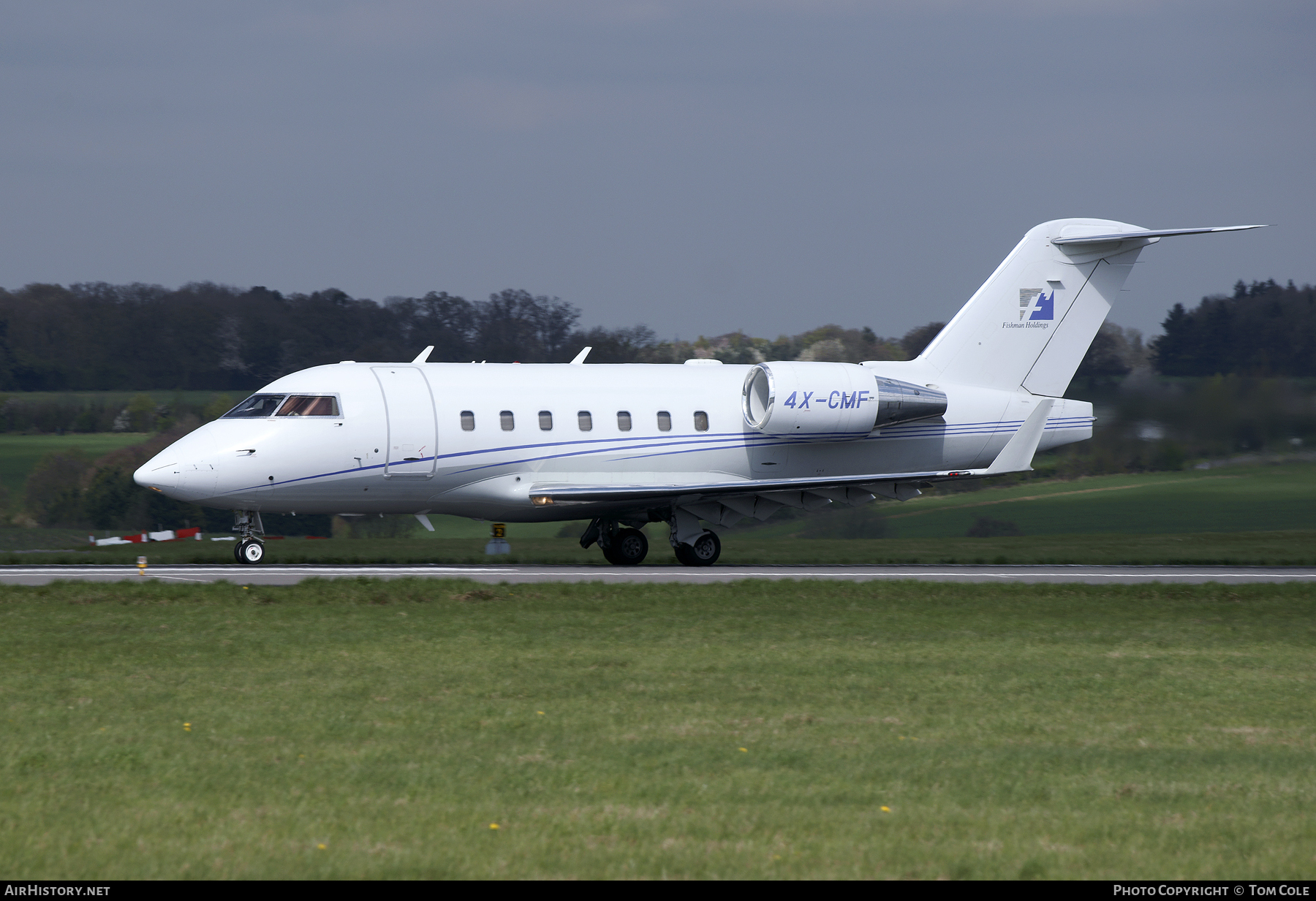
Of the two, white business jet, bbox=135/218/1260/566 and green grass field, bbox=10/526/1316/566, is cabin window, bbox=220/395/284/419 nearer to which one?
white business jet, bbox=135/218/1260/566

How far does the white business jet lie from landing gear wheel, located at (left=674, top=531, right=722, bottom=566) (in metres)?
0.06

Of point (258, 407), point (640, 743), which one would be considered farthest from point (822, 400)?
point (640, 743)

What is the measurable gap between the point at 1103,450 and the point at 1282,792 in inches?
1023

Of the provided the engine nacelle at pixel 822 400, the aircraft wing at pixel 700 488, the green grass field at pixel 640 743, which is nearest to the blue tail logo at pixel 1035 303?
the engine nacelle at pixel 822 400

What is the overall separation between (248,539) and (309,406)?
274 cm

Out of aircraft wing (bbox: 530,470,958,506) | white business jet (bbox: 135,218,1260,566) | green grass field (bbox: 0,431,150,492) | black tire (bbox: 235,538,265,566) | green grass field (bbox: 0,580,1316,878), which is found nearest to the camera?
green grass field (bbox: 0,580,1316,878)

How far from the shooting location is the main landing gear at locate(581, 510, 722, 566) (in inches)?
1064

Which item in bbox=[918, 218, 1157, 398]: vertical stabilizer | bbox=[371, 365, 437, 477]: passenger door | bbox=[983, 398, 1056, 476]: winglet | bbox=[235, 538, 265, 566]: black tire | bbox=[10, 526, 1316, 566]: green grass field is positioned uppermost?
bbox=[918, 218, 1157, 398]: vertical stabilizer

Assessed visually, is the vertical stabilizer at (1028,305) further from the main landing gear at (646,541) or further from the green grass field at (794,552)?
the main landing gear at (646,541)

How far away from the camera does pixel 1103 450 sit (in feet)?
110

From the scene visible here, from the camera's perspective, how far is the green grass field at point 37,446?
5012cm

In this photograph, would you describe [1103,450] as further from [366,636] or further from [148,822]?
[148,822]

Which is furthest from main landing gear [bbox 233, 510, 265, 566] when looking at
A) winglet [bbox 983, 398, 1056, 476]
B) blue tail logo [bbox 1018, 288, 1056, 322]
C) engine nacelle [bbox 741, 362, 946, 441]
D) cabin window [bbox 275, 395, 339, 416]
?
blue tail logo [bbox 1018, 288, 1056, 322]

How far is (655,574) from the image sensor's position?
23.4 meters
